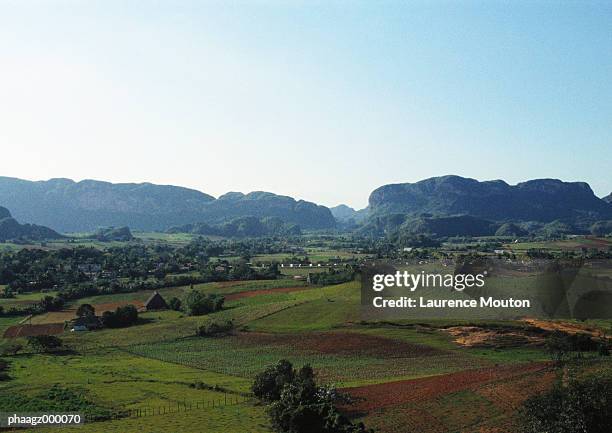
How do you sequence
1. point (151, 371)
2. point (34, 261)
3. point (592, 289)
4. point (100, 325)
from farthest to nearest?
point (34, 261) → point (100, 325) → point (592, 289) → point (151, 371)

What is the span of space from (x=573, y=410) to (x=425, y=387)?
18880 mm

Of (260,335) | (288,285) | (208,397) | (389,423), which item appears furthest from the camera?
(288,285)

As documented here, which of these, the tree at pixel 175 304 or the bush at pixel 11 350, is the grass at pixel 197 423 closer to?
the bush at pixel 11 350

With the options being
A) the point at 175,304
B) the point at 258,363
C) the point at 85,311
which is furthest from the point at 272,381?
the point at 175,304

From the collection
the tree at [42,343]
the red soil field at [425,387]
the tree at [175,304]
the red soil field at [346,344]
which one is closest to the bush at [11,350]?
the tree at [42,343]

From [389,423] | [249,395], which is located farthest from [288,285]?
[389,423]

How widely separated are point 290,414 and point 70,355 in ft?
156

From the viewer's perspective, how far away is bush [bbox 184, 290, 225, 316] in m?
105

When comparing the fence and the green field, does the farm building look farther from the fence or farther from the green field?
the fence

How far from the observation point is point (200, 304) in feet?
344

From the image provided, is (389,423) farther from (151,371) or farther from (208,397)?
(151,371)

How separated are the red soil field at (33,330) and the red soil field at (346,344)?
33.0 metres

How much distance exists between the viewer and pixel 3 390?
5325cm

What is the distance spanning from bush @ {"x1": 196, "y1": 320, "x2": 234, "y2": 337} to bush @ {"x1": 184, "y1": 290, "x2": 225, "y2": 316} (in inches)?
608
